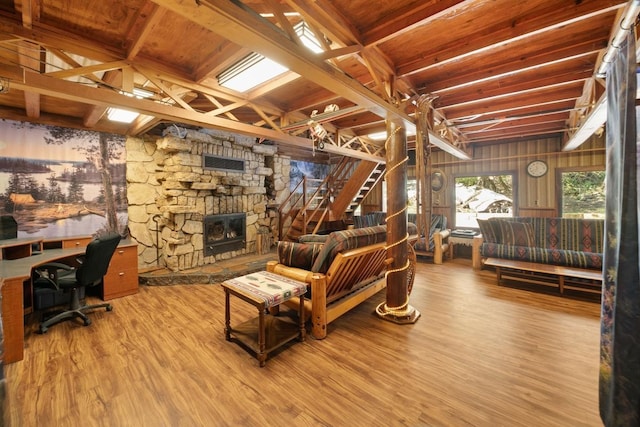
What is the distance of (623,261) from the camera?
1284 millimetres

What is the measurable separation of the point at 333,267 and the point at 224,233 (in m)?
3.55

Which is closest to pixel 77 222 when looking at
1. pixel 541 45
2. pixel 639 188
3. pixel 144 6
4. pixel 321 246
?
pixel 144 6

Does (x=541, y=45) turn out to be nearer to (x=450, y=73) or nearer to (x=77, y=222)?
(x=450, y=73)

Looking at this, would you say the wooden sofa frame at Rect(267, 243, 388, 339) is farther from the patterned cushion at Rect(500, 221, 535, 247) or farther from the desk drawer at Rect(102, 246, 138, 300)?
the patterned cushion at Rect(500, 221, 535, 247)

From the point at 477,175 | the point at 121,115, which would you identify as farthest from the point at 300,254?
the point at 477,175

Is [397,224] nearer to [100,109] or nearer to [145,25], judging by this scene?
[145,25]

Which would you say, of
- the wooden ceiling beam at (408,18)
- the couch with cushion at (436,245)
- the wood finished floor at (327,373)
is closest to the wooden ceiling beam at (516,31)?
the wooden ceiling beam at (408,18)

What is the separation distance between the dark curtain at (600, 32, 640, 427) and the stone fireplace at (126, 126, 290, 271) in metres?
5.22

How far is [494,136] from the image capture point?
6.05 metres

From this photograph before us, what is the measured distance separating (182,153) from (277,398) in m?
4.35

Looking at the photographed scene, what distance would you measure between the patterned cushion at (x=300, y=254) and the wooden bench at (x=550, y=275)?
3.35 m

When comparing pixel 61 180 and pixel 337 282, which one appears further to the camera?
pixel 61 180

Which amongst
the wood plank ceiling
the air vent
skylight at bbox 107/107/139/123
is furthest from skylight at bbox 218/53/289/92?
the air vent

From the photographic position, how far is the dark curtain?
1254 mm
